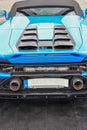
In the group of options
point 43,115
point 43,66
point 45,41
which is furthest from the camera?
point 43,115

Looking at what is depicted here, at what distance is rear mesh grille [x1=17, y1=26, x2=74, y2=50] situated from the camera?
391 cm

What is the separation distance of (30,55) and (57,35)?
0.69 m

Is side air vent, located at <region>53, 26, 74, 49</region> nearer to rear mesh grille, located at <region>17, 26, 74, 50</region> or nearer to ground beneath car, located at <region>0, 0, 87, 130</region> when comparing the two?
rear mesh grille, located at <region>17, 26, 74, 50</region>

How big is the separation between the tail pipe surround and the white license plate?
0.31ft

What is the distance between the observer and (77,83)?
12.5 feet

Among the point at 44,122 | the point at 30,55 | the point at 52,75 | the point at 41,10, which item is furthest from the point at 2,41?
the point at 41,10

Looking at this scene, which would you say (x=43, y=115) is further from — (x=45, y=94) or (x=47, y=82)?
(x=47, y=82)

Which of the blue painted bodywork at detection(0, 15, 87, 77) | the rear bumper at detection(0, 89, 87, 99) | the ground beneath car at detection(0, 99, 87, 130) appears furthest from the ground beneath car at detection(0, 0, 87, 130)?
the blue painted bodywork at detection(0, 15, 87, 77)

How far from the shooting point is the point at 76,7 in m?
5.82

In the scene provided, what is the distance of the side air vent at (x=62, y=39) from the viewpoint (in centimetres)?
391

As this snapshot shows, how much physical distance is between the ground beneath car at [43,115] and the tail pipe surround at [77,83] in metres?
0.58

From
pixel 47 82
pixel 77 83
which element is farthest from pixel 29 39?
pixel 77 83

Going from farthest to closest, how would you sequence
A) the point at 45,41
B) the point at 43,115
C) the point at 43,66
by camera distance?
the point at 43,115, the point at 45,41, the point at 43,66

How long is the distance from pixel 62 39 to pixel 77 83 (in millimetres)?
695
